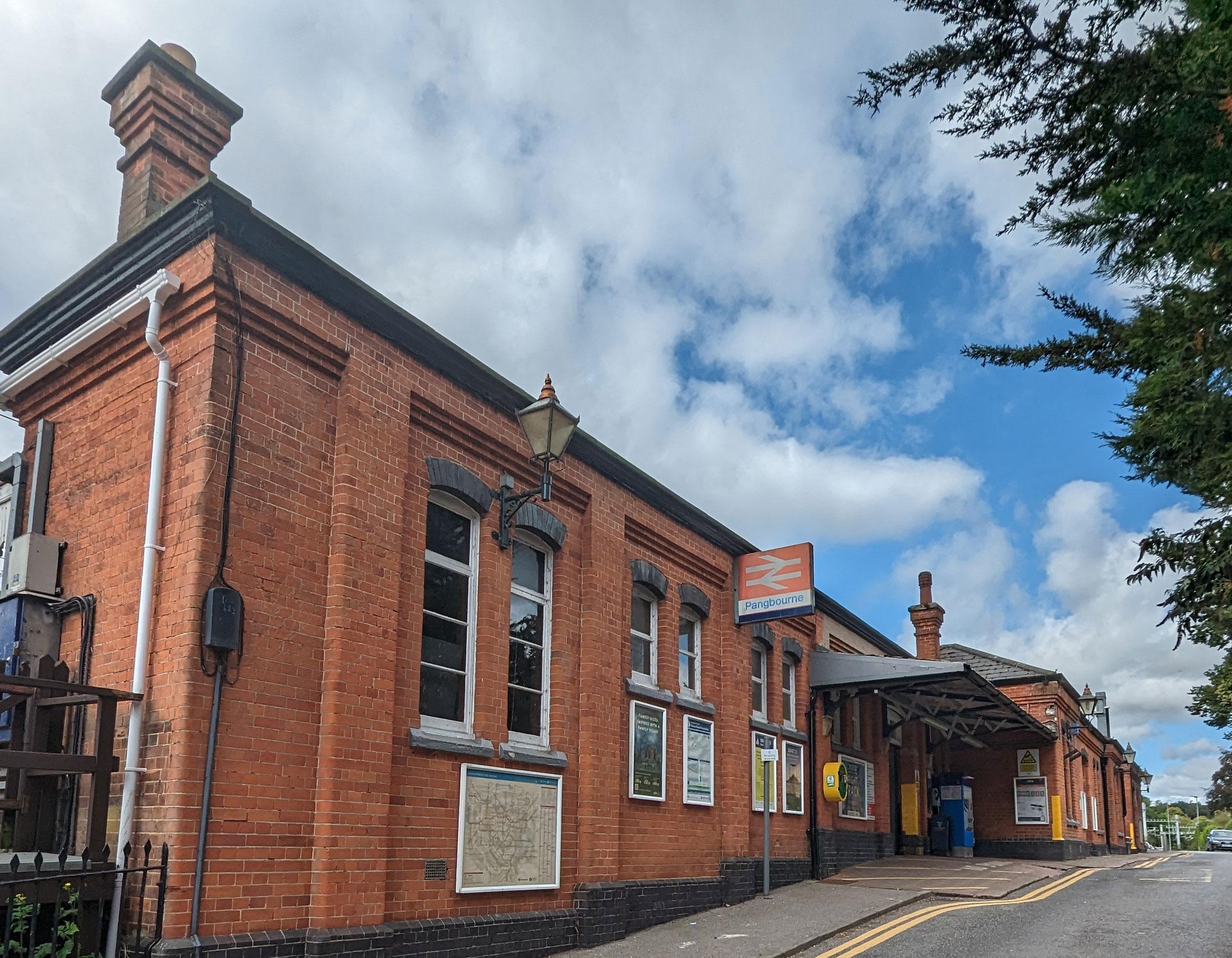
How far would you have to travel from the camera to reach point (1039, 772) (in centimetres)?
3002

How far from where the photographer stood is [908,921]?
42.6ft

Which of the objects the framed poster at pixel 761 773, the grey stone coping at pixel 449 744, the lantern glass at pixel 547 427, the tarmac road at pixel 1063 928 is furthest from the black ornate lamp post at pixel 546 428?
the framed poster at pixel 761 773

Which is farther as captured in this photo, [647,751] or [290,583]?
[647,751]

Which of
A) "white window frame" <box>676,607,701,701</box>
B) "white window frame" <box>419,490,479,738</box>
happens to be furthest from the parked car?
"white window frame" <box>419,490,479,738</box>

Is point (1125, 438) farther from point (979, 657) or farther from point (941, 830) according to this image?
point (979, 657)

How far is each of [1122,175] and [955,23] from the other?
51.4 inches

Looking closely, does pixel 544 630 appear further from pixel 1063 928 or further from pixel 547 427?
pixel 1063 928


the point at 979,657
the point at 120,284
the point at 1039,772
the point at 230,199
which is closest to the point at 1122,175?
the point at 230,199

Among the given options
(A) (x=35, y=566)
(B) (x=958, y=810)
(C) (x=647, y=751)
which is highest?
(A) (x=35, y=566)

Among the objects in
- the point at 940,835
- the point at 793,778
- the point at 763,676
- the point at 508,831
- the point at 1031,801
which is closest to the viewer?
the point at 508,831

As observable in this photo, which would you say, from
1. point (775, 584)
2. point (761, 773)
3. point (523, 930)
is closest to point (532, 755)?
point (523, 930)

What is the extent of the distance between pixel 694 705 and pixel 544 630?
11.4 ft

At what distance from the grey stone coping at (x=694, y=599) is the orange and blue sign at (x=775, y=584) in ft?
2.62

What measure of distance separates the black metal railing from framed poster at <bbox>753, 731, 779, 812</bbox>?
9983 millimetres
